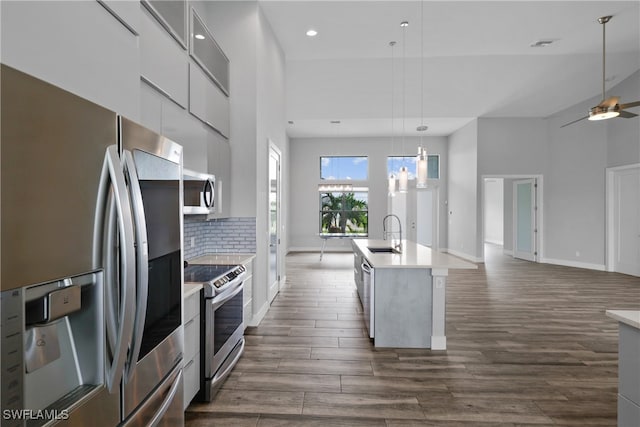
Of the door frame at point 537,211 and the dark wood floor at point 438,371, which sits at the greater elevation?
the door frame at point 537,211

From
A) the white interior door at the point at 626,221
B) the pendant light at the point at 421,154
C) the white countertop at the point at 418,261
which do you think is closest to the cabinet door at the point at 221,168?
the white countertop at the point at 418,261

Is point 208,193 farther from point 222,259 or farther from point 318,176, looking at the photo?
point 318,176

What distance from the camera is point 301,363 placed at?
2805 millimetres

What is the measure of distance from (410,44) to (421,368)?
200 inches

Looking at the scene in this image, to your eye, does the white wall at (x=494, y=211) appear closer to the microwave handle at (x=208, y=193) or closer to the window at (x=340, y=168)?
the window at (x=340, y=168)

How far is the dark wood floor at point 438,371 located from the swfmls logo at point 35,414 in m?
1.40

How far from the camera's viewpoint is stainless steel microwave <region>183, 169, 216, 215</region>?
2.50 meters

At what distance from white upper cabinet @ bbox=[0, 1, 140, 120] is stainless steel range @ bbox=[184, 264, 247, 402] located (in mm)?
1269

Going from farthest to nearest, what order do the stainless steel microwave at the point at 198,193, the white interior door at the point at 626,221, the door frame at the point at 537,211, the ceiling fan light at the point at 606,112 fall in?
the door frame at the point at 537,211, the white interior door at the point at 626,221, the ceiling fan light at the point at 606,112, the stainless steel microwave at the point at 198,193

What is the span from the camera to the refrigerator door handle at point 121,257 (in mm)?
1021

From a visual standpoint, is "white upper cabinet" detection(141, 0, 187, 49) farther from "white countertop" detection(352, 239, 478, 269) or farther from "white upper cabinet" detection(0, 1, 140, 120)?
"white countertop" detection(352, 239, 478, 269)

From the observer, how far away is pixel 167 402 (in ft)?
4.98

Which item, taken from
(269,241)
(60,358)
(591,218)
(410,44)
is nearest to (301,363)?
(269,241)

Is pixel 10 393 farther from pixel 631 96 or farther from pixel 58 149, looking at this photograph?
pixel 631 96
